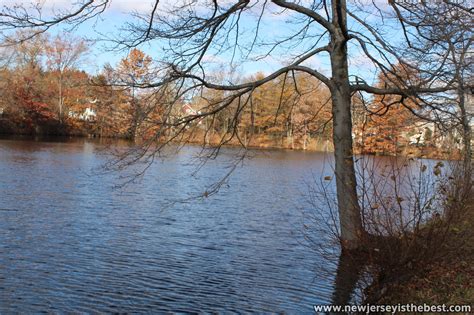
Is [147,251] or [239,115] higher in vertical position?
[239,115]

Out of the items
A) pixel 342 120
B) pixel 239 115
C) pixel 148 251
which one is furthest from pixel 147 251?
pixel 342 120

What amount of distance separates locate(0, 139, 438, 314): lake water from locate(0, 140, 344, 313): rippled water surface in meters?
0.02

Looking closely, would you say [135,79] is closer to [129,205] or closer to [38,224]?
[38,224]

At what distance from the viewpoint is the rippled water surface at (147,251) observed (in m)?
9.00

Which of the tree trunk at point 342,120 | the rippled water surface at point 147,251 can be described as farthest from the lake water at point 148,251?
the tree trunk at point 342,120

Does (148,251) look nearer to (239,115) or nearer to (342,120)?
(239,115)

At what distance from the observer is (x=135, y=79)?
10203mm

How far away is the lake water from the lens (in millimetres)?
9000

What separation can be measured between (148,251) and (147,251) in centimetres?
2

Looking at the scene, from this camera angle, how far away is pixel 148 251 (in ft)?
39.9

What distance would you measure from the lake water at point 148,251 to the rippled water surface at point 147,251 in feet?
0.08

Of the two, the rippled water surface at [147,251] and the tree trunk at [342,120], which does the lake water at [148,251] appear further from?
the tree trunk at [342,120]

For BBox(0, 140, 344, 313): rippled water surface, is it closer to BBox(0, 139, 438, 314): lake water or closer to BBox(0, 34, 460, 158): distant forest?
BBox(0, 139, 438, 314): lake water

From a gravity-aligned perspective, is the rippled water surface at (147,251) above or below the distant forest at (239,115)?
below
